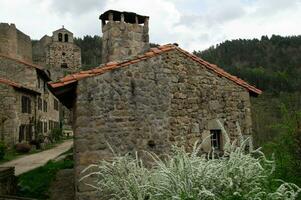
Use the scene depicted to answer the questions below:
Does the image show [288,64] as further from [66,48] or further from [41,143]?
[41,143]

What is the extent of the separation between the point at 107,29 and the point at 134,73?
7.07 metres

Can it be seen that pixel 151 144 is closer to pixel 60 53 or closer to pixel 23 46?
pixel 23 46

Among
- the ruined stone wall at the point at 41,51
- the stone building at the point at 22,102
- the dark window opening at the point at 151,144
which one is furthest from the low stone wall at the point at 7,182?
the ruined stone wall at the point at 41,51

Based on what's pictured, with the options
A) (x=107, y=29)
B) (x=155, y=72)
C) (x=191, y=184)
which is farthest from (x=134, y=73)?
(x=107, y=29)

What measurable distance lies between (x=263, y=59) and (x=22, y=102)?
178 ft

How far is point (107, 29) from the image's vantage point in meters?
15.1

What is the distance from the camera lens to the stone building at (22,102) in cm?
2406

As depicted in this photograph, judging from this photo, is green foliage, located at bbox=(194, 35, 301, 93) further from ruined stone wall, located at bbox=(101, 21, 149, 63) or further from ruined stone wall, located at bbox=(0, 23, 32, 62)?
ruined stone wall, located at bbox=(101, 21, 149, 63)

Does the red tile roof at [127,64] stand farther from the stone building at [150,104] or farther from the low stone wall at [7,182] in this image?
the low stone wall at [7,182]

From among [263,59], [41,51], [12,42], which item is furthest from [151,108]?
[263,59]

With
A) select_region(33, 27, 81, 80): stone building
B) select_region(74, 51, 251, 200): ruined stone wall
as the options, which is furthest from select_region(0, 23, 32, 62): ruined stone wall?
select_region(74, 51, 251, 200): ruined stone wall

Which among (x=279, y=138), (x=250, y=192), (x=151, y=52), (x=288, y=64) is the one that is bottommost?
(x=250, y=192)

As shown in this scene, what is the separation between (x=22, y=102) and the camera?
2595 centimetres

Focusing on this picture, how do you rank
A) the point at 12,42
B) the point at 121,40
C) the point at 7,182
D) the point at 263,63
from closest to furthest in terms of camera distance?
the point at 7,182
the point at 121,40
the point at 12,42
the point at 263,63
